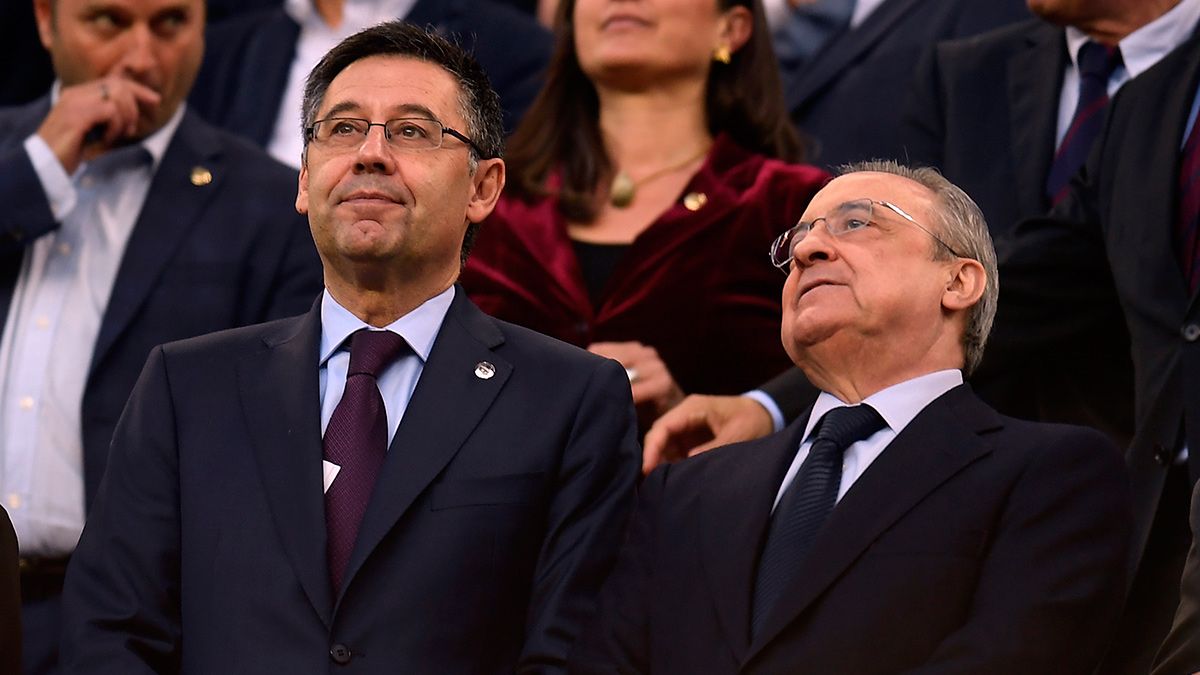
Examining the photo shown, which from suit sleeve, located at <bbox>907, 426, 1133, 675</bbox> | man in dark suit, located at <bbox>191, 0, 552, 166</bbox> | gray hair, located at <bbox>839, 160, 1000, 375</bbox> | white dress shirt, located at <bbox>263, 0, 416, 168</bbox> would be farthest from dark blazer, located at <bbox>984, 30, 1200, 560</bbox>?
white dress shirt, located at <bbox>263, 0, 416, 168</bbox>

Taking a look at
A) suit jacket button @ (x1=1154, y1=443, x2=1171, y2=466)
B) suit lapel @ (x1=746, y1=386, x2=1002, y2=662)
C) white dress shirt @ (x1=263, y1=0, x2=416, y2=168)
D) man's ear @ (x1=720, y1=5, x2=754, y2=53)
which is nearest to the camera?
suit lapel @ (x1=746, y1=386, x2=1002, y2=662)

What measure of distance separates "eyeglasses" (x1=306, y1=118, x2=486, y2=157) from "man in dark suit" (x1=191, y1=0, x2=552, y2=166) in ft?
6.07

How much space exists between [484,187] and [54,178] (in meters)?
1.33

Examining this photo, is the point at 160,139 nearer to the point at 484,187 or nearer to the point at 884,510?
the point at 484,187

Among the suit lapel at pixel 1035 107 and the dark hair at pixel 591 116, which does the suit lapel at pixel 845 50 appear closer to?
the dark hair at pixel 591 116

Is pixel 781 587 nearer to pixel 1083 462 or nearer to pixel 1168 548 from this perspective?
pixel 1083 462

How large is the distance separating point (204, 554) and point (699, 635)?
70 centimetres

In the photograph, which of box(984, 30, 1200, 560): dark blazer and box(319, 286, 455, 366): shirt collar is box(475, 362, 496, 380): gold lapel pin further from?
box(984, 30, 1200, 560): dark blazer

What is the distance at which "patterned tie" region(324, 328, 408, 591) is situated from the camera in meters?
2.89

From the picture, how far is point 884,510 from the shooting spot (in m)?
2.75

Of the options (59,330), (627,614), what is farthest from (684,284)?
(59,330)

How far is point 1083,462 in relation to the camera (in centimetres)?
275

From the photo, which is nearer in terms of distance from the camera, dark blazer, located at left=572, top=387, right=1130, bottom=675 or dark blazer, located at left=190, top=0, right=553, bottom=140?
dark blazer, located at left=572, top=387, right=1130, bottom=675

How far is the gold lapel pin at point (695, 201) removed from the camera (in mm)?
4020
